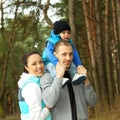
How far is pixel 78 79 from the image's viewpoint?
83.4 inches

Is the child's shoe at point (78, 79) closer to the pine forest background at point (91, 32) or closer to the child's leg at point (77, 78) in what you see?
the child's leg at point (77, 78)

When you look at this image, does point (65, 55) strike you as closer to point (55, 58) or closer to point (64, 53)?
point (64, 53)

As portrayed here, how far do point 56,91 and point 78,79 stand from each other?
0.17 m

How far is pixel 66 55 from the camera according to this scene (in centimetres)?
213

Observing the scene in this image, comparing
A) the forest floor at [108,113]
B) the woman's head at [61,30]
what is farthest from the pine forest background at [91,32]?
the woman's head at [61,30]

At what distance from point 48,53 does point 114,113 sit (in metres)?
3.95

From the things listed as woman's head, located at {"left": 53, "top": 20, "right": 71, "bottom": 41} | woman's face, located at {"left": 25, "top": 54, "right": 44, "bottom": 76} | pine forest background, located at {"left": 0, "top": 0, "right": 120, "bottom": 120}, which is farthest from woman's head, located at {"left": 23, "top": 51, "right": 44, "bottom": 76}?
pine forest background, located at {"left": 0, "top": 0, "right": 120, "bottom": 120}

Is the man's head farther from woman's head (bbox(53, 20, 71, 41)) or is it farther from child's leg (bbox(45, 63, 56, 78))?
woman's head (bbox(53, 20, 71, 41))

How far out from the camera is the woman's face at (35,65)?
220 centimetres

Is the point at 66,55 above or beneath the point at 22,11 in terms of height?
beneath

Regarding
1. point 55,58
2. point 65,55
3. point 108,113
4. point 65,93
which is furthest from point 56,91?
point 108,113

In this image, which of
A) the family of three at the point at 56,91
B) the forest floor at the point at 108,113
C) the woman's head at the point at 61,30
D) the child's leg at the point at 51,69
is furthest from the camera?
the forest floor at the point at 108,113

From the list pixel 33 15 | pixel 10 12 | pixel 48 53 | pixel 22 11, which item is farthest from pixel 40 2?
pixel 48 53

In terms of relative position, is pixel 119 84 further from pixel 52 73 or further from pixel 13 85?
pixel 13 85
